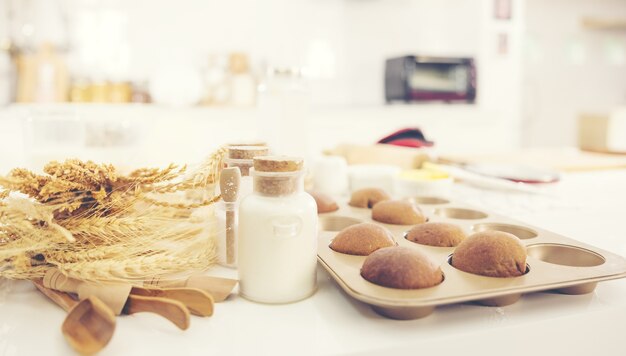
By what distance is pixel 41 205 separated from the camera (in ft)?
1.66

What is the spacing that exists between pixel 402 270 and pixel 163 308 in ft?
0.78

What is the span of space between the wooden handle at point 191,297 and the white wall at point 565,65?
→ 15.4 feet

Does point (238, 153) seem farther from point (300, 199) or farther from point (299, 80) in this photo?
point (299, 80)

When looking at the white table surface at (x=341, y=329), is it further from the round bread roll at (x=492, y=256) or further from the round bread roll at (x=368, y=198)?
the round bread roll at (x=368, y=198)

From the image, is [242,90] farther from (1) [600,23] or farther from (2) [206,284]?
(1) [600,23]

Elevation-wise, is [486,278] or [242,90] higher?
[242,90]

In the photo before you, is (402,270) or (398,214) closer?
(402,270)

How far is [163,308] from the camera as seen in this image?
0.48 meters

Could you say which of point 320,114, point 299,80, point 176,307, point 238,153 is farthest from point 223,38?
point 176,307

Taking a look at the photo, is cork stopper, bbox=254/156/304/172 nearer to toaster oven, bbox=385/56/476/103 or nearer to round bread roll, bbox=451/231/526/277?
round bread roll, bbox=451/231/526/277

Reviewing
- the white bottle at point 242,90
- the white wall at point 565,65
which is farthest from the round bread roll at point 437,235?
the white wall at point 565,65

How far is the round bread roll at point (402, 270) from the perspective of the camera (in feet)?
1.71

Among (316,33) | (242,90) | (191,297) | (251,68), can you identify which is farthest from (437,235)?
(316,33)

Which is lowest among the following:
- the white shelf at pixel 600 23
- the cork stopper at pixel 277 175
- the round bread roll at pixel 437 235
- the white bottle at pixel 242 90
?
the round bread roll at pixel 437 235
